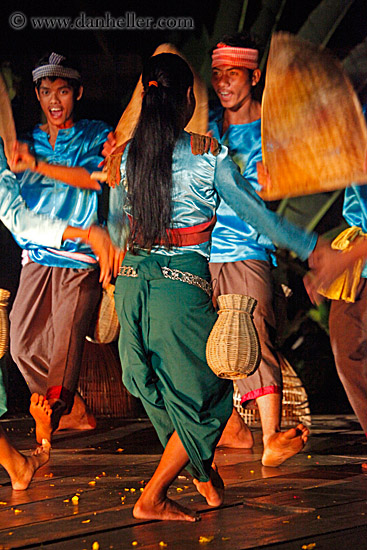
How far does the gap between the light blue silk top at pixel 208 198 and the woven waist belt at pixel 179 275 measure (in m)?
0.08

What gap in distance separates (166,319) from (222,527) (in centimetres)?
71

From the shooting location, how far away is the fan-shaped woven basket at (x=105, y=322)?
18.1 ft

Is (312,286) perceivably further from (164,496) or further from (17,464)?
(17,464)

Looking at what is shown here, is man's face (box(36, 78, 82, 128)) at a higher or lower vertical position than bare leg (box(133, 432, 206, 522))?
higher

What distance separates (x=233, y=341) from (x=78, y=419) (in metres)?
2.59

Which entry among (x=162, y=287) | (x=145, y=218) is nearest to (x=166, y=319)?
(x=162, y=287)

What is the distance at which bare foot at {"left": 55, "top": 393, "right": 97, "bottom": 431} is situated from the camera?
5.43 metres

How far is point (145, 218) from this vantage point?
10.3 feet

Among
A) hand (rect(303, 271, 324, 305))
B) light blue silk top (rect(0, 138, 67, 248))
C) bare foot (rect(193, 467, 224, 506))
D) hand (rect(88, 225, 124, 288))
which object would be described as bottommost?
bare foot (rect(193, 467, 224, 506))

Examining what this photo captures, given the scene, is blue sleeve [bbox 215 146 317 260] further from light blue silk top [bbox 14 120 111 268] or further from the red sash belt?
light blue silk top [bbox 14 120 111 268]

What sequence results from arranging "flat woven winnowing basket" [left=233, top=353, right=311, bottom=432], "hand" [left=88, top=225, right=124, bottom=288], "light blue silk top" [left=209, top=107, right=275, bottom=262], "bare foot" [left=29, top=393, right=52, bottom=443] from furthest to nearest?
1. "flat woven winnowing basket" [left=233, top=353, right=311, bottom=432]
2. "light blue silk top" [left=209, top=107, right=275, bottom=262]
3. "bare foot" [left=29, top=393, right=52, bottom=443]
4. "hand" [left=88, top=225, right=124, bottom=288]

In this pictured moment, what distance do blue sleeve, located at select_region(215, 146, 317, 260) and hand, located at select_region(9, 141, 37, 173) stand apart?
5.73 feet
